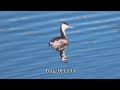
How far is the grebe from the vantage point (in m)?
3.83

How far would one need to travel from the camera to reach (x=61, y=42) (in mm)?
3949

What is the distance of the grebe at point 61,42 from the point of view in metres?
3.83

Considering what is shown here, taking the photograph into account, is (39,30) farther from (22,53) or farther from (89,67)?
(89,67)

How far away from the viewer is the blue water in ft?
12.7

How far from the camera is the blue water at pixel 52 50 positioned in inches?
152

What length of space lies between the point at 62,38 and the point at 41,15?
28 centimetres

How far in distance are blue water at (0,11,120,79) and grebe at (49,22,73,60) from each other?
3 centimetres

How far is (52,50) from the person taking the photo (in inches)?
155

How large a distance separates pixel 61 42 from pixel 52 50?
0.11 meters

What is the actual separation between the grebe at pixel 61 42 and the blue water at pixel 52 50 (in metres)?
0.03
